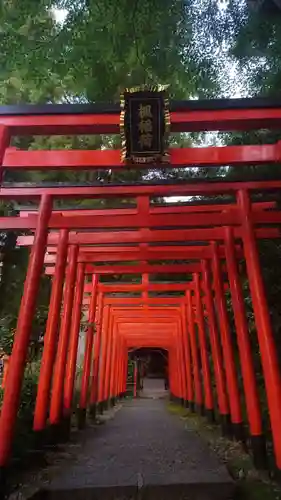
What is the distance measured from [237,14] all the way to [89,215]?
13.1 ft

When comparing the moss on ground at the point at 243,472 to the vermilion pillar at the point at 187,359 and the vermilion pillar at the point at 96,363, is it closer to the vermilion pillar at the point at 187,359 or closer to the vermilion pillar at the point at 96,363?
the vermilion pillar at the point at 96,363

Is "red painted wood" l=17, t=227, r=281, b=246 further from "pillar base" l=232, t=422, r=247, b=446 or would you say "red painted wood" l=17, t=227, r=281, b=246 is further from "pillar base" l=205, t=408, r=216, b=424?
"pillar base" l=205, t=408, r=216, b=424

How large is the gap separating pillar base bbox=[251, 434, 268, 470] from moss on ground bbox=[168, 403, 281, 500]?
108mm

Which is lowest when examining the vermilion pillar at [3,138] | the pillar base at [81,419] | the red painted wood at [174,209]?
the pillar base at [81,419]

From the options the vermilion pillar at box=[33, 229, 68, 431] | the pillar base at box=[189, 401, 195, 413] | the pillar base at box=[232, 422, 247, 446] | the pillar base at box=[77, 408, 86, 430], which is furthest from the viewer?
the pillar base at box=[189, 401, 195, 413]

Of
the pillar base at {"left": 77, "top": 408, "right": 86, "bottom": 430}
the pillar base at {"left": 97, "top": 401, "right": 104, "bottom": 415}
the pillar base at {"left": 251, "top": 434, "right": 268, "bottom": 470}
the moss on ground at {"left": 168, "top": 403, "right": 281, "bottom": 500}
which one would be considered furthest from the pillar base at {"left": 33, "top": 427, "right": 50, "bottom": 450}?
the pillar base at {"left": 97, "top": 401, "right": 104, "bottom": 415}

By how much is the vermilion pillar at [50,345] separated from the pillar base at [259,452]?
3.38 metres

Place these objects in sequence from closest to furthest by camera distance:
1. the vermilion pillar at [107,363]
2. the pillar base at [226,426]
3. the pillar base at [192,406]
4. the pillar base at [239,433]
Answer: the pillar base at [239,433] < the pillar base at [226,426] < the pillar base at [192,406] < the vermilion pillar at [107,363]

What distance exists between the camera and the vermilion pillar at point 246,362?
631cm

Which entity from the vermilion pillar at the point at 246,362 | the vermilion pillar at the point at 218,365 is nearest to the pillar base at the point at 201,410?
the vermilion pillar at the point at 218,365

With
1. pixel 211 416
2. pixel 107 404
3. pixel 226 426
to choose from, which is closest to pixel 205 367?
pixel 211 416

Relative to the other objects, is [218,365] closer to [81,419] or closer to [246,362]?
[246,362]

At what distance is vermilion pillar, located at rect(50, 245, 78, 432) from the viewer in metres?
8.11

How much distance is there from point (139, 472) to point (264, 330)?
8.20ft
